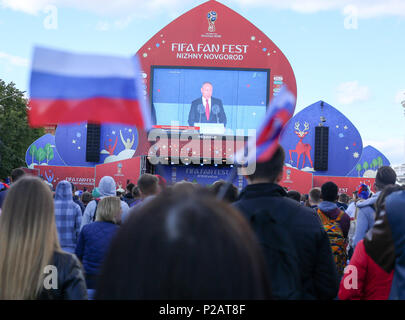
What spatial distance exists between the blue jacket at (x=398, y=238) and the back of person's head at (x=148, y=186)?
2.61 metres

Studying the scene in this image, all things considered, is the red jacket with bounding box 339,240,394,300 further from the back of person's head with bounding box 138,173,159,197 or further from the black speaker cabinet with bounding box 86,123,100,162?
the black speaker cabinet with bounding box 86,123,100,162

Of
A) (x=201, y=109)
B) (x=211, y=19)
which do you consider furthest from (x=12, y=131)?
(x=211, y=19)

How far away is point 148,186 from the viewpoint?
484 centimetres

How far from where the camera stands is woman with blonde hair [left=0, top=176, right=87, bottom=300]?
6.80 feet

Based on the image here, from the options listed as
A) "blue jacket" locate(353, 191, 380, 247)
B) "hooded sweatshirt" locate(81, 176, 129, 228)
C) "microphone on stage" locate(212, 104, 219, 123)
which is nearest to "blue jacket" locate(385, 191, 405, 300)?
"blue jacket" locate(353, 191, 380, 247)

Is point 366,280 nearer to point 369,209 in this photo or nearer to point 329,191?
point 369,209

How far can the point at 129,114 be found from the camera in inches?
62.7

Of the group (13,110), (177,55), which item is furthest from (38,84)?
(13,110)

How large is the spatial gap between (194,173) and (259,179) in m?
20.1

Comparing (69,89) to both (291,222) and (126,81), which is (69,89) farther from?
(291,222)

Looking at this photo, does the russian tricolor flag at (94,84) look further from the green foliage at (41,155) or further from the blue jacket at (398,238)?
the green foliage at (41,155)

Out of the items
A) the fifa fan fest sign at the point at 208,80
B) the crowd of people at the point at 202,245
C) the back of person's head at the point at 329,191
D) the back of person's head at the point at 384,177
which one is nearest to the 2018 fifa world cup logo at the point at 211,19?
the fifa fan fest sign at the point at 208,80

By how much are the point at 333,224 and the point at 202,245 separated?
4486mm

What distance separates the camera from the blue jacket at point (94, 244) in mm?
4012
